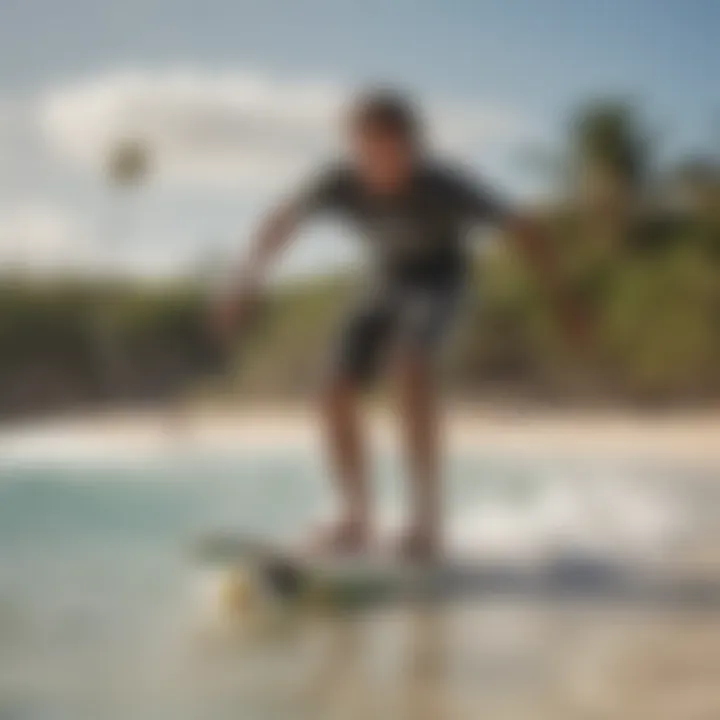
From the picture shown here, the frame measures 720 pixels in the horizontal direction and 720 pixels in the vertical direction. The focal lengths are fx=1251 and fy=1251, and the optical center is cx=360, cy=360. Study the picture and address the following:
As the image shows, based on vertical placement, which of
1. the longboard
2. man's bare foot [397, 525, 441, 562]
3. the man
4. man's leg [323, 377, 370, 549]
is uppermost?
the man

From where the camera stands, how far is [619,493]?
3.78 feet

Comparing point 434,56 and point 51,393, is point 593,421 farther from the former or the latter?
point 51,393

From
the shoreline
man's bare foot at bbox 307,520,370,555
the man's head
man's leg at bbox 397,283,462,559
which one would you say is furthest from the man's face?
man's bare foot at bbox 307,520,370,555

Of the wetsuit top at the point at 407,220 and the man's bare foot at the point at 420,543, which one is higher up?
the wetsuit top at the point at 407,220

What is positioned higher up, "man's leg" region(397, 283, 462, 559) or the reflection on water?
"man's leg" region(397, 283, 462, 559)

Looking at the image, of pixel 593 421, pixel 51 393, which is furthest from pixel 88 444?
pixel 593 421

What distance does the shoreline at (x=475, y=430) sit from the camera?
114cm

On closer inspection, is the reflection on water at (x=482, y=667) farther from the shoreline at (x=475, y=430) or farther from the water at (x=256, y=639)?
the shoreline at (x=475, y=430)

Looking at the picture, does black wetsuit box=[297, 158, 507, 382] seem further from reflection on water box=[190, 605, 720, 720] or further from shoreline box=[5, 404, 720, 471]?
reflection on water box=[190, 605, 720, 720]

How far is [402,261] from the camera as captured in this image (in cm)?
115

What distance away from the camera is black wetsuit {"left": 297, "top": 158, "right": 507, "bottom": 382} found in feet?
3.77

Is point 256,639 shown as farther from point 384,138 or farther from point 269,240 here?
point 384,138

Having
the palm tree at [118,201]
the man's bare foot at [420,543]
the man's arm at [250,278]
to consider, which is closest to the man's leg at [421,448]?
the man's bare foot at [420,543]

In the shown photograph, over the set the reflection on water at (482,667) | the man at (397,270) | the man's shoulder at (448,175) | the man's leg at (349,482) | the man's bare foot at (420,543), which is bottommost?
the reflection on water at (482,667)
